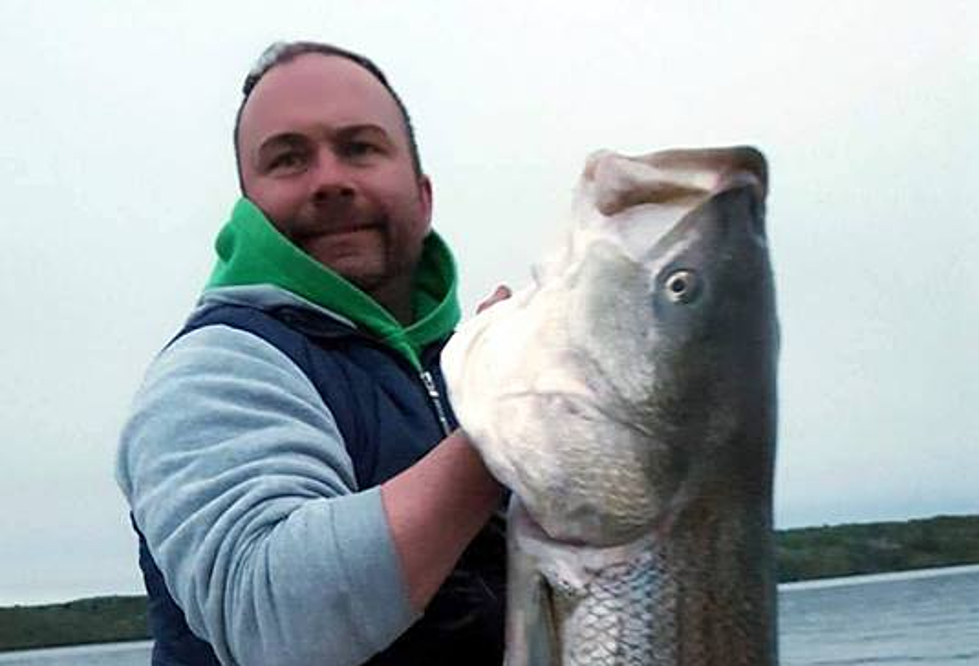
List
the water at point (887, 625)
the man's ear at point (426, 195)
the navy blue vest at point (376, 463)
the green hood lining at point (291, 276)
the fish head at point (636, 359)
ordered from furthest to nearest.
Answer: the water at point (887, 625), the man's ear at point (426, 195), the green hood lining at point (291, 276), the navy blue vest at point (376, 463), the fish head at point (636, 359)

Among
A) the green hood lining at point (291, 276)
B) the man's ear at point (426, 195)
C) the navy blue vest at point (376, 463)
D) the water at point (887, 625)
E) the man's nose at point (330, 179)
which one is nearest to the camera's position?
the navy blue vest at point (376, 463)

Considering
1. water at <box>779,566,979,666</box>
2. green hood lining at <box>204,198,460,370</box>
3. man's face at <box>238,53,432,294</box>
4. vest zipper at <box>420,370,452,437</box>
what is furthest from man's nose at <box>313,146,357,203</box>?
water at <box>779,566,979,666</box>

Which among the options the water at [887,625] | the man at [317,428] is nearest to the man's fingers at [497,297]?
the man at [317,428]

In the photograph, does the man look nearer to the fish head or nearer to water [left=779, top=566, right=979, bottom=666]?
the fish head

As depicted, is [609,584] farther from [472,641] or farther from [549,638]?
[472,641]

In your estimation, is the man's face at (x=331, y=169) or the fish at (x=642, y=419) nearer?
the fish at (x=642, y=419)

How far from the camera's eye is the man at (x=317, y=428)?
379 cm

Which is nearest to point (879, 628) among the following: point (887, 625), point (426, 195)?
point (887, 625)

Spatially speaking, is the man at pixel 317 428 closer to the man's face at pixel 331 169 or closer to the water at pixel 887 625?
the man's face at pixel 331 169

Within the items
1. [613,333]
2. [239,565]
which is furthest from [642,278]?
[239,565]

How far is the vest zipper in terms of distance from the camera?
4.59 metres

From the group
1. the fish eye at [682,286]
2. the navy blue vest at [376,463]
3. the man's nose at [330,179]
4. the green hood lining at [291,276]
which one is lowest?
the navy blue vest at [376,463]

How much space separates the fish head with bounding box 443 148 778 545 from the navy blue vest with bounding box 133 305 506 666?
55 centimetres

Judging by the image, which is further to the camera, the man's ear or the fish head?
the man's ear
